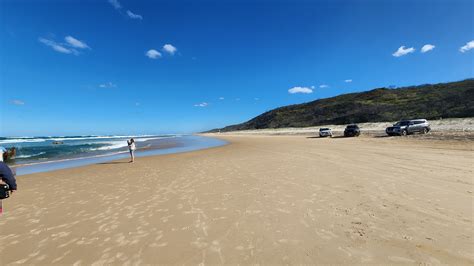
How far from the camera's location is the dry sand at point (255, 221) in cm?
400

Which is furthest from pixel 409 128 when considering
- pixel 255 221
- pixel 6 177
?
pixel 6 177

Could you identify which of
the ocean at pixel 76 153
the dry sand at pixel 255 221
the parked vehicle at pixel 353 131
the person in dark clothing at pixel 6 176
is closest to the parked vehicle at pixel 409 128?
the parked vehicle at pixel 353 131

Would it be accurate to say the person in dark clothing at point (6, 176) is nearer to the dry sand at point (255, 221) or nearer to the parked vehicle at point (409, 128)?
the dry sand at point (255, 221)

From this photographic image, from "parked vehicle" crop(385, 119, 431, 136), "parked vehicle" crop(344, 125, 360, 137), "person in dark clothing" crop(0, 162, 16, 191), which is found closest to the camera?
"person in dark clothing" crop(0, 162, 16, 191)

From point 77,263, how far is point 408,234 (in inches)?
234

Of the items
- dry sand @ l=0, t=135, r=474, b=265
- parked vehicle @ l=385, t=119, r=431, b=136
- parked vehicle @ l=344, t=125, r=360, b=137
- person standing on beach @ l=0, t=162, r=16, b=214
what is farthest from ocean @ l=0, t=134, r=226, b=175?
parked vehicle @ l=385, t=119, r=431, b=136

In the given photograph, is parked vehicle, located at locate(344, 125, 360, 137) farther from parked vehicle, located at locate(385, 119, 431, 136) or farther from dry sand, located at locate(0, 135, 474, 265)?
dry sand, located at locate(0, 135, 474, 265)

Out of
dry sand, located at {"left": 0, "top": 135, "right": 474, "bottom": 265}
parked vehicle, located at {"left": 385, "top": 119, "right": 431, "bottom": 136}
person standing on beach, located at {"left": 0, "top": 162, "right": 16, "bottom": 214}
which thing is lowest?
dry sand, located at {"left": 0, "top": 135, "right": 474, "bottom": 265}

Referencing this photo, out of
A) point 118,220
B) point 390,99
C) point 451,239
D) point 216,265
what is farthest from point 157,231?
point 390,99

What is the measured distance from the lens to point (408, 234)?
438cm

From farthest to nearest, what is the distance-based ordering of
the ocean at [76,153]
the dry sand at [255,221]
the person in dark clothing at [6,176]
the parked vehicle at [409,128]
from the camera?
the parked vehicle at [409,128]
the ocean at [76,153]
the person in dark clothing at [6,176]
the dry sand at [255,221]

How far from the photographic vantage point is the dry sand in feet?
13.1

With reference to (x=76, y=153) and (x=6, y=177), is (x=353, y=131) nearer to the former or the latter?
(x=6, y=177)

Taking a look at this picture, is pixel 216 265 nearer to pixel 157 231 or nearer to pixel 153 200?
pixel 157 231
